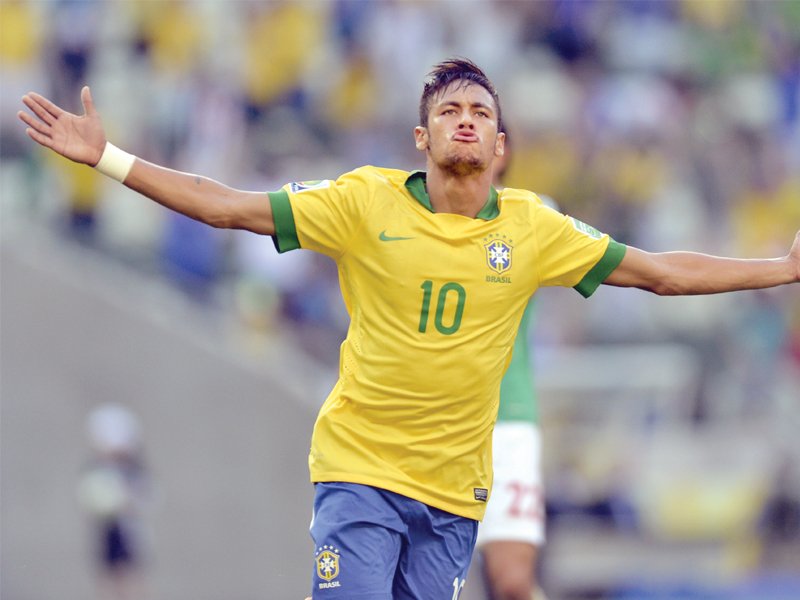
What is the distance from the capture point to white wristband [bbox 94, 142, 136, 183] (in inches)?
235

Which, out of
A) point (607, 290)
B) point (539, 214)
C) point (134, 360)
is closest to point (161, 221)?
point (134, 360)

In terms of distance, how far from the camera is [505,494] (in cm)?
807

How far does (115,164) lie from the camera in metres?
5.98

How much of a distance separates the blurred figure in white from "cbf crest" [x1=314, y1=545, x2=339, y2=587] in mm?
8344

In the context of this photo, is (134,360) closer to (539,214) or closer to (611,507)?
(611,507)

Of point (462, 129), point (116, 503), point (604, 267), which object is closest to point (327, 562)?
point (604, 267)

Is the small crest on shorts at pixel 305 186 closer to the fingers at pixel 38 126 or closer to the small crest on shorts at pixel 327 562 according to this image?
the fingers at pixel 38 126

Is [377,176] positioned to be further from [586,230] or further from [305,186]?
[586,230]

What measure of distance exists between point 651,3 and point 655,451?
223 inches

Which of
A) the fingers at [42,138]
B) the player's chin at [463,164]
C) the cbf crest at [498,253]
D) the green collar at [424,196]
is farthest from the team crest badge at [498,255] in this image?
the fingers at [42,138]

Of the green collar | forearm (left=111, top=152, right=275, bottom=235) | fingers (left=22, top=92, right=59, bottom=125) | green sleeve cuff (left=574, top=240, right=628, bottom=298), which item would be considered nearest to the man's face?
the green collar

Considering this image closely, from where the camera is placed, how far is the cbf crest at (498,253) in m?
6.21

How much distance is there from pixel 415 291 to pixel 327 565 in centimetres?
105

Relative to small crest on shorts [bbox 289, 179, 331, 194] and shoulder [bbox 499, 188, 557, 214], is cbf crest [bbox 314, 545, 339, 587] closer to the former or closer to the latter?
small crest on shorts [bbox 289, 179, 331, 194]
